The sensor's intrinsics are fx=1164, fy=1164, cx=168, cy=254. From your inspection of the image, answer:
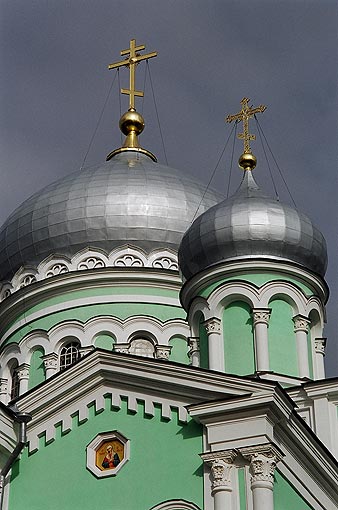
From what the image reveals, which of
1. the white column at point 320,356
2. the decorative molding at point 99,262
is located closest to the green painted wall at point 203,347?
the white column at point 320,356

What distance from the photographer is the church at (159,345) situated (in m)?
11.5

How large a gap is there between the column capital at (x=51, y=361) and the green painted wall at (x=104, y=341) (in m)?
0.67

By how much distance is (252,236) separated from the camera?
1575 cm

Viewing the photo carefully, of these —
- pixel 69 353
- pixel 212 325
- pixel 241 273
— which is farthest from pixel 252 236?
pixel 69 353

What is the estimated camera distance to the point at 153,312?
1858cm

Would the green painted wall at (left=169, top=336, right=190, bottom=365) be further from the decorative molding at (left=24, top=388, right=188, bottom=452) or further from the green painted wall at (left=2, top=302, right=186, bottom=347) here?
the decorative molding at (left=24, top=388, right=188, bottom=452)

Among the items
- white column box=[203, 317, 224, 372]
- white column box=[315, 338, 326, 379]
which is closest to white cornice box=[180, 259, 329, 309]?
white column box=[203, 317, 224, 372]

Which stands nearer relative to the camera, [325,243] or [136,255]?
[325,243]

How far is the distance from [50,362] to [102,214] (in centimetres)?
271

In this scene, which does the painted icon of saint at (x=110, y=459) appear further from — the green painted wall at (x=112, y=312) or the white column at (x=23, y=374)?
Answer: the white column at (x=23, y=374)

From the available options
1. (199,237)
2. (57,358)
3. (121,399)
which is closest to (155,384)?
(121,399)

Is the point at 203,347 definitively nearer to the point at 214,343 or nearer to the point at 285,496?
the point at 214,343

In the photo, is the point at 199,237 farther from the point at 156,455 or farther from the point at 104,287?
the point at 156,455

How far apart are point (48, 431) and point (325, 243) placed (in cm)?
579
